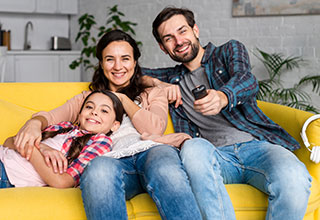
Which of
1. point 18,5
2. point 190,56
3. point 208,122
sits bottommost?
point 208,122

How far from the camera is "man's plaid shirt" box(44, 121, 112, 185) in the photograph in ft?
5.84

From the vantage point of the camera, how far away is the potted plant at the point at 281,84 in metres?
3.47

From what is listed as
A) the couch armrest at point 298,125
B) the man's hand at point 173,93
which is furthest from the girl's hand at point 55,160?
the couch armrest at point 298,125

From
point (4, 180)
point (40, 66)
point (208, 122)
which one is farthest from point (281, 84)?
point (40, 66)

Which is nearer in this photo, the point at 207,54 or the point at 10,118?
the point at 10,118

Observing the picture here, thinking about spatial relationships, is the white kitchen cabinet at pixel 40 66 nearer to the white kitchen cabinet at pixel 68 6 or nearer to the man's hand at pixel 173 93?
the white kitchen cabinet at pixel 68 6

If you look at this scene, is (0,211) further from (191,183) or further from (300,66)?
(300,66)

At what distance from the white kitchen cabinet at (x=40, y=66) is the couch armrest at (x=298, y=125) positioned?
425 centimetres

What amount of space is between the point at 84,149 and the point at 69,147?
9 cm

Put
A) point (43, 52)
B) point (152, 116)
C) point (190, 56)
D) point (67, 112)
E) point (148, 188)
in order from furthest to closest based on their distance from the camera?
point (43, 52) → point (190, 56) → point (67, 112) → point (152, 116) → point (148, 188)

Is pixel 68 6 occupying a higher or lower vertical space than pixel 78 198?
higher

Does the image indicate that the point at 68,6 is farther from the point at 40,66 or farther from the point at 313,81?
the point at 313,81

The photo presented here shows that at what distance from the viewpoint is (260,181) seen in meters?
1.75

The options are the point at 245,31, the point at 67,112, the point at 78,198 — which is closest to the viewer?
the point at 78,198
